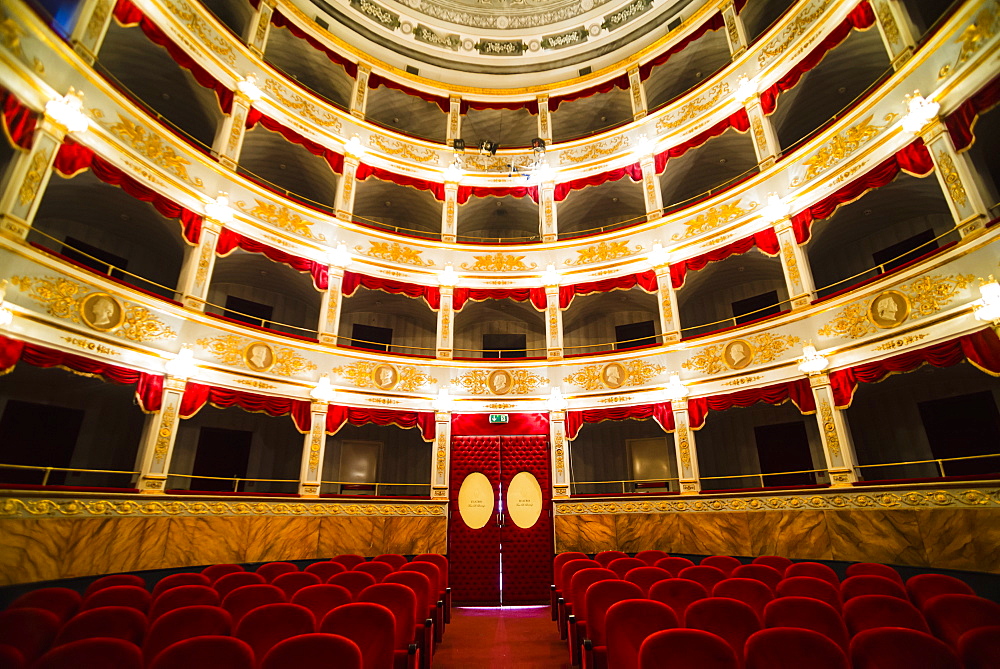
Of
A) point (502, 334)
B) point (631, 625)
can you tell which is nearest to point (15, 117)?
point (631, 625)

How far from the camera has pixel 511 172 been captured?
15383 mm

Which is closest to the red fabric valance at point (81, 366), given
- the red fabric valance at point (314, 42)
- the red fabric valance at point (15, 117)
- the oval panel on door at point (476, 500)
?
the red fabric valance at point (15, 117)

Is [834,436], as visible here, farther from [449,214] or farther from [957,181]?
[449,214]

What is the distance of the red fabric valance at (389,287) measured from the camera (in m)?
13.3

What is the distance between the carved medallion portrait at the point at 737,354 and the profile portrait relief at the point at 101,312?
13189 millimetres

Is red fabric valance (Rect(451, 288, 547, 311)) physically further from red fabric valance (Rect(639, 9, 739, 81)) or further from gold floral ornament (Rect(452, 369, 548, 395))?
red fabric valance (Rect(639, 9, 739, 81))

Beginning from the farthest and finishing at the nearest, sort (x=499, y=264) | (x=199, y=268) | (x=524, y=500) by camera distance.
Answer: (x=499, y=264)
(x=524, y=500)
(x=199, y=268)

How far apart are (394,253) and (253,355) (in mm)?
4927

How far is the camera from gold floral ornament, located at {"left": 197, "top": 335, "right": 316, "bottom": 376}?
1063 cm

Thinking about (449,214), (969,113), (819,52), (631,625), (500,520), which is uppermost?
(819,52)

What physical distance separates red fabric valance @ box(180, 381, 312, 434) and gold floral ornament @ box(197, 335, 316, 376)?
0.65m

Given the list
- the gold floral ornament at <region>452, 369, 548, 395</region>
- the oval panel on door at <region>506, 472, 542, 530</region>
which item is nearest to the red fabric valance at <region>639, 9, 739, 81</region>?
the gold floral ornament at <region>452, 369, 548, 395</region>

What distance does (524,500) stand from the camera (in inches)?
482

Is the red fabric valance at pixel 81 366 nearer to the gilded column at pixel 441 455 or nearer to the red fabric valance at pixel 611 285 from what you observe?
the gilded column at pixel 441 455
